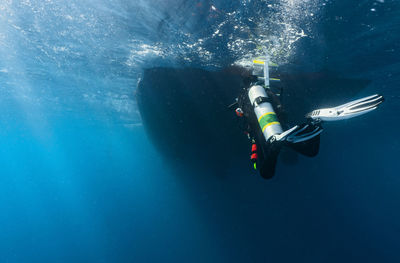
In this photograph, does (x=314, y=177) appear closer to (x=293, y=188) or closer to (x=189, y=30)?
(x=293, y=188)

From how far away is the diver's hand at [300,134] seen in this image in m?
2.84

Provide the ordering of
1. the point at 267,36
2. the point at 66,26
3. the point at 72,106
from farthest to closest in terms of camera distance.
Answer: the point at 72,106, the point at 66,26, the point at 267,36

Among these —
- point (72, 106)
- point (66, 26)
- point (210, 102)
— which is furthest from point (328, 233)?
point (72, 106)

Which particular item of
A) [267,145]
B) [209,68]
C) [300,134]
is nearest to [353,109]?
[300,134]

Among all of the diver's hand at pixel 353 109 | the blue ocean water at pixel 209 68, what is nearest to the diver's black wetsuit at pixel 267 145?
the diver's hand at pixel 353 109

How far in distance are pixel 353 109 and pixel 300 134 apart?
2.49 feet

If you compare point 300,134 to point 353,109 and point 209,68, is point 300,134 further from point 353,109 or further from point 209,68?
point 209,68

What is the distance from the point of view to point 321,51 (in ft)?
30.0

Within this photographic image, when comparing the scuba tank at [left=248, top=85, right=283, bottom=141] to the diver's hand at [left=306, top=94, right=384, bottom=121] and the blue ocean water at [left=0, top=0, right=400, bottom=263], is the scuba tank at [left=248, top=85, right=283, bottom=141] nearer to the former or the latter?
the diver's hand at [left=306, top=94, right=384, bottom=121]

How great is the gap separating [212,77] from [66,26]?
757 centimetres

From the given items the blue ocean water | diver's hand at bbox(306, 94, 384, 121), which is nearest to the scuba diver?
diver's hand at bbox(306, 94, 384, 121)

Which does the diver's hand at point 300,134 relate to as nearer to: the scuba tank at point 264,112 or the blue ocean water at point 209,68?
the scuba tank at point 264,112

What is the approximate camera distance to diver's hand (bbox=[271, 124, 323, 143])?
2.84 m

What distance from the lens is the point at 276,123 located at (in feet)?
11.4
